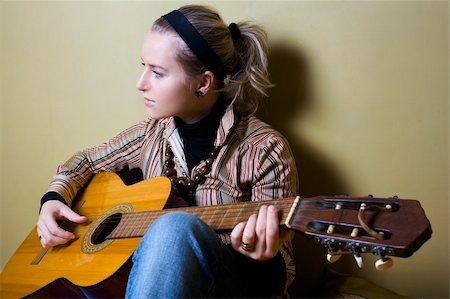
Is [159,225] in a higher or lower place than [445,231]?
higher

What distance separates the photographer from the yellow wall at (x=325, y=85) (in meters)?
1.18

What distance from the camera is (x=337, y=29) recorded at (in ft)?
3.98

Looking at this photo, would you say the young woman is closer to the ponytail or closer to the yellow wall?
the ponytail

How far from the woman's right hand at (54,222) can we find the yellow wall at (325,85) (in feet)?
1.03

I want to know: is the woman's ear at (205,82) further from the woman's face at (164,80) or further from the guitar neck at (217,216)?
the guitar neck at (217,216)

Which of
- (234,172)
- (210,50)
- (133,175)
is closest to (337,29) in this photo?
(210,50)

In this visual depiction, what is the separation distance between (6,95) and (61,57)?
0.24m

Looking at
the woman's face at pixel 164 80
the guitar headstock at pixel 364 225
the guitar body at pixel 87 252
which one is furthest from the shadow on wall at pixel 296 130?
the guitar headstock at pixel 364 225

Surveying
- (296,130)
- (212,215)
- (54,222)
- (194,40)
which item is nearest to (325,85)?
(296,130)

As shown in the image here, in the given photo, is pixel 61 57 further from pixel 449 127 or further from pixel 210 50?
pixel 449 127

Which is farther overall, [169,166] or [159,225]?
[169,166]

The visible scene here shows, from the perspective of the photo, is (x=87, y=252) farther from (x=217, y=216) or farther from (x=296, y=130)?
(x=296, y=130)

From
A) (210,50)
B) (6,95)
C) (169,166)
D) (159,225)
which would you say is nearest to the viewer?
(159,225)

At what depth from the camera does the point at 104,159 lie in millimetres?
1326
